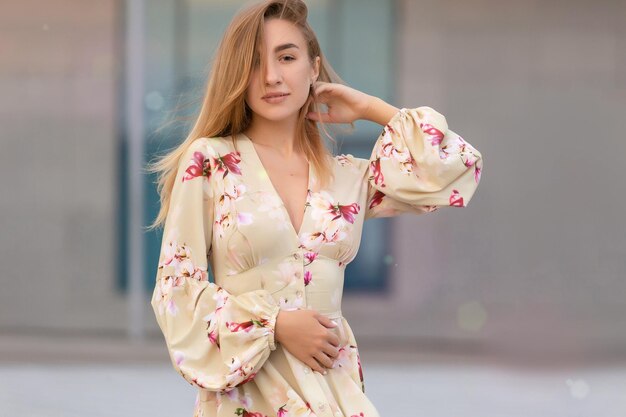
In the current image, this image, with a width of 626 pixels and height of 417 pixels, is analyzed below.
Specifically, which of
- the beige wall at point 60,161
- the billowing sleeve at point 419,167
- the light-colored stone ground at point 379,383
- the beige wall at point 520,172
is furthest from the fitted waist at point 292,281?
the beige wall at point 60,161

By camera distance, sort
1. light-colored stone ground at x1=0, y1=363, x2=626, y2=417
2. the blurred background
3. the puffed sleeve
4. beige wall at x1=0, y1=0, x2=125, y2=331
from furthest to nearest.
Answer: beige wall at x1=0, y1=0, x2=125, y2=331
the blurred background
light-colored stone ground at x1=0, y1=363, x2=626, y2=417
the puffed sleeve

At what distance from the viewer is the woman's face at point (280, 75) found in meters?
2.38

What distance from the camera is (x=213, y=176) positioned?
7.75 feet

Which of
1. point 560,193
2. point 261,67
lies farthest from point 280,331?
point 560,193

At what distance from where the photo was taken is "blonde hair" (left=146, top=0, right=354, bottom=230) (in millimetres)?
2361

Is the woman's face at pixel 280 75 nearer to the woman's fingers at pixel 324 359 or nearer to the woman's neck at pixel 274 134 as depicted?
the woman's neck at pixel 274 134

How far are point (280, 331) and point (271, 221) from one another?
232 mm

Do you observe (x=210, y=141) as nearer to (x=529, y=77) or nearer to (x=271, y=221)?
(x=271, y=221)

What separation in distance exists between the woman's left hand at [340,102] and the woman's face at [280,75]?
140 mm

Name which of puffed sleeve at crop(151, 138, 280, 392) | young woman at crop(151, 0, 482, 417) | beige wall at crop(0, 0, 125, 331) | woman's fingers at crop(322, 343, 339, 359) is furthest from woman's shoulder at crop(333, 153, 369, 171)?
beige wall at crop(0, 0, 125, 331)

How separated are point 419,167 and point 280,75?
384mm

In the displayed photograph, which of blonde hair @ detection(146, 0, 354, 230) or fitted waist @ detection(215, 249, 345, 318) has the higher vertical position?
blonde hair @ detection(146, 0, 354, 230)

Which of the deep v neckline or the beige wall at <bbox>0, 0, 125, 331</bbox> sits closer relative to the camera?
the deep v neckline

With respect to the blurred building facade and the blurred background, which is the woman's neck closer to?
the blurred background
